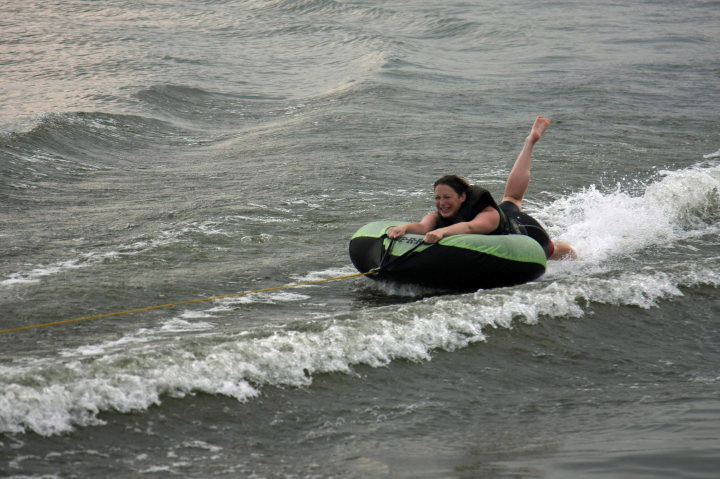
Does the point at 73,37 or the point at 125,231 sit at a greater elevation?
the point at 73,37

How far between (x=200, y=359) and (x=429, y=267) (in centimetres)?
236

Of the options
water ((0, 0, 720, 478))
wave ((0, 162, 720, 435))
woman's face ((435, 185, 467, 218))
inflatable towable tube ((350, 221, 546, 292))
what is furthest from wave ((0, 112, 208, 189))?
woman's face ((435, 185, 467, 218))

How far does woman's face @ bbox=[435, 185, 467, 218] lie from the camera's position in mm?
7371

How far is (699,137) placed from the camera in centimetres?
1447

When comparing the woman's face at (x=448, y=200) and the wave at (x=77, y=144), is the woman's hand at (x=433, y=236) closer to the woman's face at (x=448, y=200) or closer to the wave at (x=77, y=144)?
the woman's face at (x=448, y=200)

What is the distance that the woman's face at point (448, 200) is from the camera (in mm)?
7371

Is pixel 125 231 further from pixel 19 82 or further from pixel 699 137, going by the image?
pixel 19 82

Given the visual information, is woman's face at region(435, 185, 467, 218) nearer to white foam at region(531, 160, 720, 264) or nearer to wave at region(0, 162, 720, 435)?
wave at region(0, 162, 720, 435)

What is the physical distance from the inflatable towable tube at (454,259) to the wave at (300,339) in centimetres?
22

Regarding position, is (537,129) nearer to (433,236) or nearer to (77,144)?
(433,236)

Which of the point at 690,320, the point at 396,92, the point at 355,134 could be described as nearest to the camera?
the point at 690,320

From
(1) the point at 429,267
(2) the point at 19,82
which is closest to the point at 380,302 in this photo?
(1) the point at 429,267

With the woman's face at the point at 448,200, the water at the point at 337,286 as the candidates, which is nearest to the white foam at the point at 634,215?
the water at the point at 337,286

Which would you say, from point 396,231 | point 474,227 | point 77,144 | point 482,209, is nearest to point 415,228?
point 396,231
